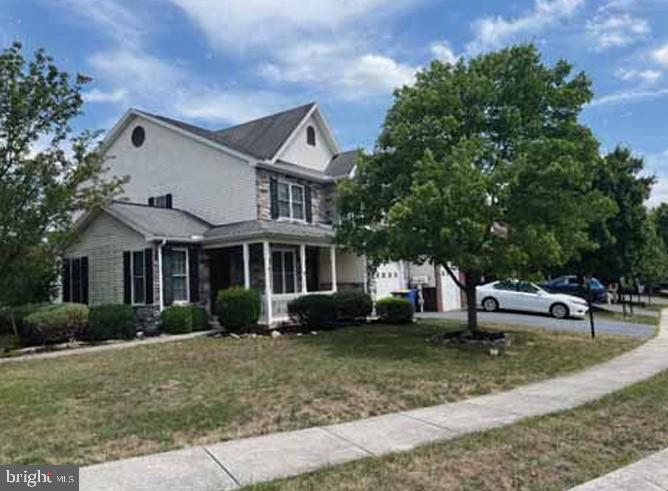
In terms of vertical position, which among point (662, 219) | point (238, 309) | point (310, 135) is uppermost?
point (310, 135)

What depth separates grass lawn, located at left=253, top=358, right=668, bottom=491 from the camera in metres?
4.35

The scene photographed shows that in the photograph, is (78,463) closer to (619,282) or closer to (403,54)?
(403,54)

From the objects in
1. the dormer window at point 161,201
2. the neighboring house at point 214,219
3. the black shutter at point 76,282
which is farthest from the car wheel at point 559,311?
the black shutter at point 76,282

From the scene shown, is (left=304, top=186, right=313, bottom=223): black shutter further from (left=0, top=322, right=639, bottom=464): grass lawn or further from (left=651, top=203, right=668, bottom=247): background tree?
(left=651, top=203, right=668, bottom=247): background tree

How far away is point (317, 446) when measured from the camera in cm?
532

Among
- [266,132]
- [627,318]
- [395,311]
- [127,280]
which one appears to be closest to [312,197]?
[266,132]

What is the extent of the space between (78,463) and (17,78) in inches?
444

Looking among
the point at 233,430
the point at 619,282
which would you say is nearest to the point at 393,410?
the point at 233,430

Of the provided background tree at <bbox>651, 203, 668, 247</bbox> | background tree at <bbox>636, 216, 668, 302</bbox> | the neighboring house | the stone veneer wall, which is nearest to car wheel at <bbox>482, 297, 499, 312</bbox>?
the neighboring house

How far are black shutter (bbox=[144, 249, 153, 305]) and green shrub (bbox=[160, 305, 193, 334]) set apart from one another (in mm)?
844

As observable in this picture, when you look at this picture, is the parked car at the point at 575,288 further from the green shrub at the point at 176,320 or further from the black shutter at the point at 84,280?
the black shutter at the point at 84,280

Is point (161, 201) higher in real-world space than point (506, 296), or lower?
higher

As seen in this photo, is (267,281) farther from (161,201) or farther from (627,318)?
(627,318)

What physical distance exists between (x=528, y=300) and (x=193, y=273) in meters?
13.4
